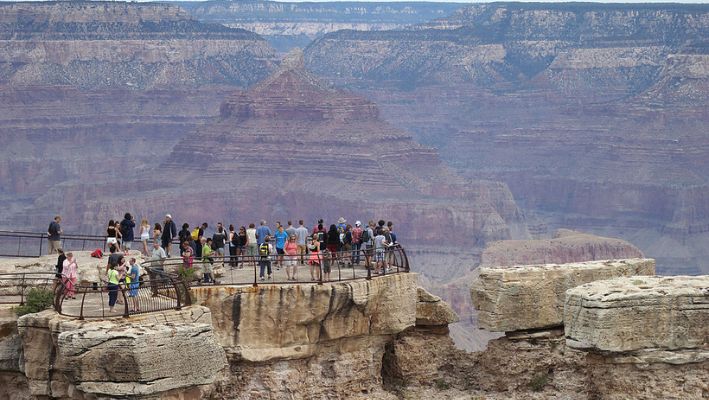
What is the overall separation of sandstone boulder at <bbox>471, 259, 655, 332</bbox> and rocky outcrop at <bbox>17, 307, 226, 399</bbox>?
655 cm

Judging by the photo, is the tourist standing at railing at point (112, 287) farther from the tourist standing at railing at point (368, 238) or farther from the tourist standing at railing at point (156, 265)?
the tourist standing at railing at point (368, 238)

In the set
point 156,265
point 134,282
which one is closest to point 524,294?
point 156,265

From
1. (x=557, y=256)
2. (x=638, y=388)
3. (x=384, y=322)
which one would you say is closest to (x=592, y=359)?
(x=638, y=388)

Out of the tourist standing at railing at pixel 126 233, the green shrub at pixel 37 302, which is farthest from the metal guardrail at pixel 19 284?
the tourist standing at railing at pixel 126 233

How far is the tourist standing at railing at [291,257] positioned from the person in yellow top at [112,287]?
336cm

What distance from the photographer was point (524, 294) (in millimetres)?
34531

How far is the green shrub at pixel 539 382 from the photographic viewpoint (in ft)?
114

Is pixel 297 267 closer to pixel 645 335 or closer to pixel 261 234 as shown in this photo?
pixel 261 234


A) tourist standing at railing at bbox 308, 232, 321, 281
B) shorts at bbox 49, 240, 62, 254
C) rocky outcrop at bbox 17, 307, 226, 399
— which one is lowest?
rocky outcrop at bbox 17, 307, 226, 399

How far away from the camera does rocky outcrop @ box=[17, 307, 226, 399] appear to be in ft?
91.5

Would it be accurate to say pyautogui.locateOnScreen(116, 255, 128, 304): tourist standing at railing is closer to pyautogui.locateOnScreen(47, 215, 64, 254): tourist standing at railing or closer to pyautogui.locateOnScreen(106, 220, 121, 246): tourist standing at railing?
pyautogui.locateOnScreen(106, 220, 121, 246): tourist standing at railing

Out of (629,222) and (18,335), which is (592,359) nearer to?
(18,335)

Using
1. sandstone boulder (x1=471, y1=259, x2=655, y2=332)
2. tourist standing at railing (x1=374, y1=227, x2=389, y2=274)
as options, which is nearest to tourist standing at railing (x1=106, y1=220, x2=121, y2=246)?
tourist standing at railing (x1=374, y1=227, x2=389, y2=274)

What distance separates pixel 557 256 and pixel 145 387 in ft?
351
